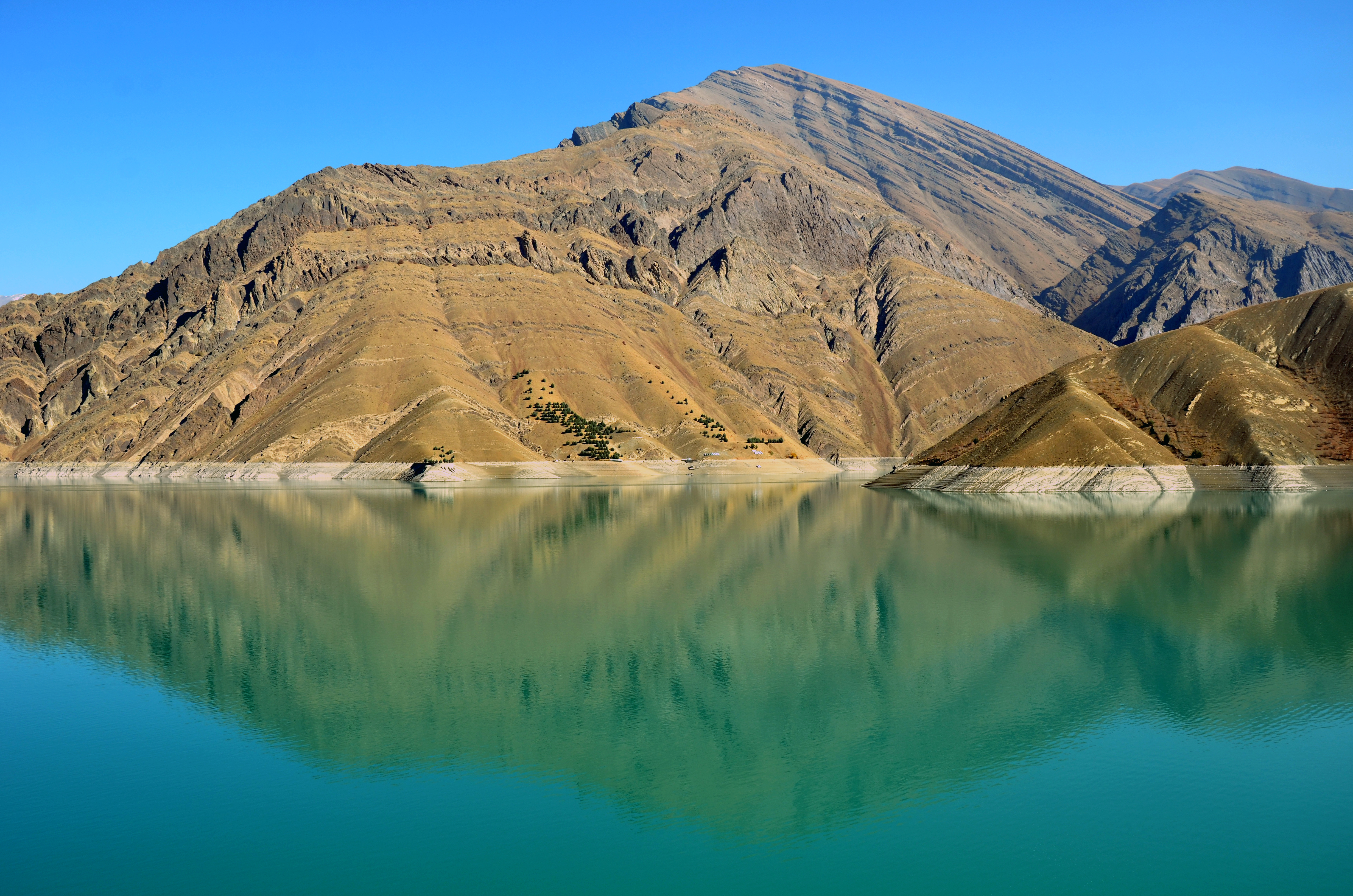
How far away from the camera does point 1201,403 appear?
135375 mm

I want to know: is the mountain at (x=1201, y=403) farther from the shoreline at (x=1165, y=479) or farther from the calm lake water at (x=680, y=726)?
the calm lake water at (x=680, y=726)

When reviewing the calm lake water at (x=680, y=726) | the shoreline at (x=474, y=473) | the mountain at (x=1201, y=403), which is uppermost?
the mountain at (x=1201, y=403)

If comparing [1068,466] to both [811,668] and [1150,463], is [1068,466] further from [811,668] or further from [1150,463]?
[811,668]

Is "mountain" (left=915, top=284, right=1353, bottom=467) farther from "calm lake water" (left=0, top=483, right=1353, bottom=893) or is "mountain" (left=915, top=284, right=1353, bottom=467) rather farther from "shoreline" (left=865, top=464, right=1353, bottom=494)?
"calm lake water" (left=0, top=483, right=1353, bottom=893)

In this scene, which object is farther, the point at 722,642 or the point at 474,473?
the point at 474,473

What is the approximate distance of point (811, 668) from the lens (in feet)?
107

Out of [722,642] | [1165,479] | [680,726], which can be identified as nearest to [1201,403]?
[1165,479]

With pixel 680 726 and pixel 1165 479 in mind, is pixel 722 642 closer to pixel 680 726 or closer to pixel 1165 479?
pixel 680 726

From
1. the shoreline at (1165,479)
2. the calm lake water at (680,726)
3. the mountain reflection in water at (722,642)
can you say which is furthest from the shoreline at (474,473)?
the calm lake water at (680,726)

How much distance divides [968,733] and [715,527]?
5715 cm

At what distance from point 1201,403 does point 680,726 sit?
131585mm

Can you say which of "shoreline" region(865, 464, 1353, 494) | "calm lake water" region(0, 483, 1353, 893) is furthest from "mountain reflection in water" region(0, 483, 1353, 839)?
"shoreline" region(865, 464, 1353, 494)

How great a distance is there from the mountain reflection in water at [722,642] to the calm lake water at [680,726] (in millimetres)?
178

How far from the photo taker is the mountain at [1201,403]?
12662cm
